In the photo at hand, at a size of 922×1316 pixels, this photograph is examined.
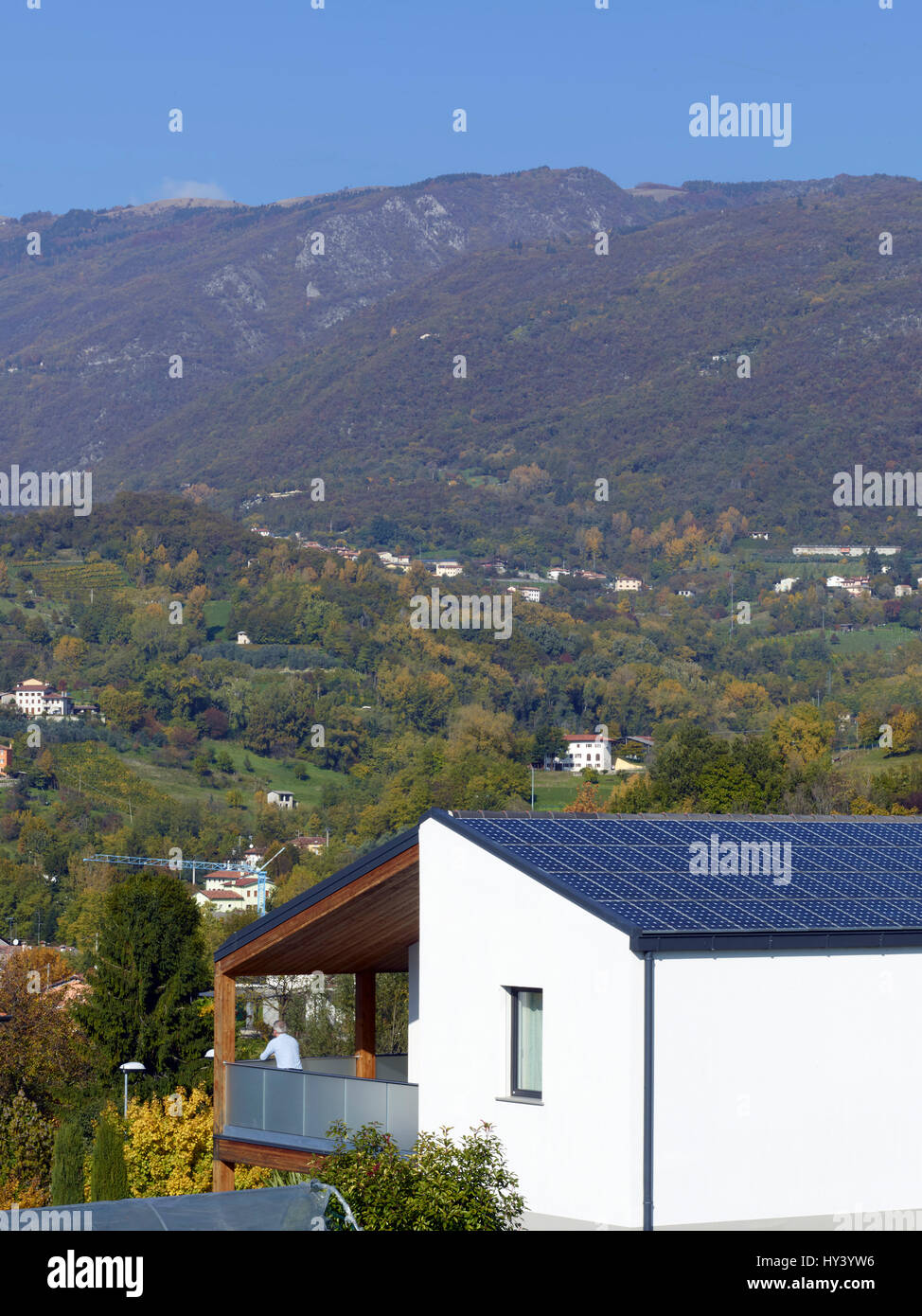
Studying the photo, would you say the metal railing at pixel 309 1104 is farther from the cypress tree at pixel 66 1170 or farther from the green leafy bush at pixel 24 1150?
the green leafy bush at pixel 24 1150

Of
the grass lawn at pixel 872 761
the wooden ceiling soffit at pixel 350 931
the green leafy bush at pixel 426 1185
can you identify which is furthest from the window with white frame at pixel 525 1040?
the grass lawn at pixel 872 761

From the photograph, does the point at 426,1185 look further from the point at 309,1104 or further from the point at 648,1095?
the point at 309,1104

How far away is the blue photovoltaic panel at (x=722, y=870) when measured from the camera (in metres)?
15.0

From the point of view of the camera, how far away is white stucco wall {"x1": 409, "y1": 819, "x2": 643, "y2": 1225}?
47.2 ft

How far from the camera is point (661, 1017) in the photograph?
46.9 feet

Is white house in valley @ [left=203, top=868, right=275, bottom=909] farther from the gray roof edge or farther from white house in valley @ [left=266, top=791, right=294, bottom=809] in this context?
the gray roof edge

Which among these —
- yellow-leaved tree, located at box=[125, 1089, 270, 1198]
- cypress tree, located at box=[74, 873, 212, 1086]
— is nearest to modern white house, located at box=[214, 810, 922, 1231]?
yellow-leaved tree, located at box=[125, 1089, 270, 1198]

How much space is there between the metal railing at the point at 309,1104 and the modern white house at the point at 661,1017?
38 millimetres

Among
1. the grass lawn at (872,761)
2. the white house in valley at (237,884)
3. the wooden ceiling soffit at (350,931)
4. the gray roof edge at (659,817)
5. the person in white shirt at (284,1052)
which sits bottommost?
the person in white shirt at (284,1052)

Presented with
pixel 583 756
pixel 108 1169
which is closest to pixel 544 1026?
pixel 108 1169
